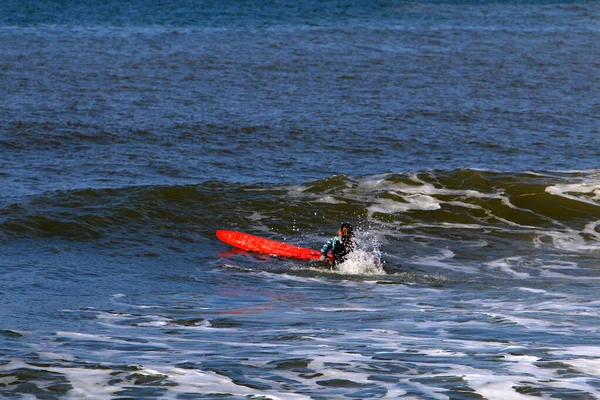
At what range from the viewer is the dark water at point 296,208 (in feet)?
35.2

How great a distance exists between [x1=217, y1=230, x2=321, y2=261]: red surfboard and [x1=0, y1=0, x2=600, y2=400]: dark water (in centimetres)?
48

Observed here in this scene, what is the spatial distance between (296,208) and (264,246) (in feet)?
11.1

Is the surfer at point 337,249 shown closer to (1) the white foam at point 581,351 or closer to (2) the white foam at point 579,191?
(1) the white foam at point 581,351

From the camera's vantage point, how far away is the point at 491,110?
107 feet

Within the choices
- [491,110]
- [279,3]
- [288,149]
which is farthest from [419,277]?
[279,3]

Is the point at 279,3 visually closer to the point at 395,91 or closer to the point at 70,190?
the point at 395,91

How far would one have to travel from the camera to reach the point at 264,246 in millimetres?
19391

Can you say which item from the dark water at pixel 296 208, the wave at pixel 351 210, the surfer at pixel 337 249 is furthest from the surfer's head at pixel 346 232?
the wave at pixel 351 210

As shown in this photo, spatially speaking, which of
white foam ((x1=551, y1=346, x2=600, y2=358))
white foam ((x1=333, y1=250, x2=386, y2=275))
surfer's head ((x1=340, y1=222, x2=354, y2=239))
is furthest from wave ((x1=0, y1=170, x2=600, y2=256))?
white foam ((x1=551, y1=346, x2=600, y2=358))

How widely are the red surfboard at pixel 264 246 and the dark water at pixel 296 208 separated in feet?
1.56

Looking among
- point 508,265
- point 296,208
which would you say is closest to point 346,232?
point 508,265

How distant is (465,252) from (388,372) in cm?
975

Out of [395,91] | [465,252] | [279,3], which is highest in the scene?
[279,3]

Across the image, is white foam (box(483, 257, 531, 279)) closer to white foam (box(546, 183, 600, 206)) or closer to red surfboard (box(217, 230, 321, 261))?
red surfboard (box(217, 230, 321, 261))
